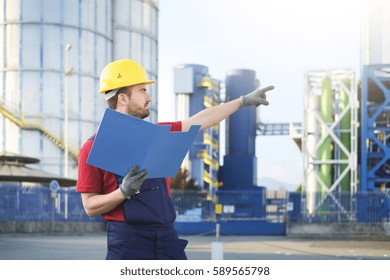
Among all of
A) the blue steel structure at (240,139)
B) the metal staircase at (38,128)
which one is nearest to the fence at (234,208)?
the metal staircase at (38,128)

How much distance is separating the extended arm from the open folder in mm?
286

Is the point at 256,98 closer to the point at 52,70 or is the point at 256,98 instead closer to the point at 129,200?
the point at 129,200

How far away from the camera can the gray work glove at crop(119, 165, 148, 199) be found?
11.7 ft

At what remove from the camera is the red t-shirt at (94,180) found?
370 centimetres

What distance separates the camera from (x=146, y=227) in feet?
12.4

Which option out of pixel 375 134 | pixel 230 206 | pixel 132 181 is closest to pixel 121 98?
pixel 132 181

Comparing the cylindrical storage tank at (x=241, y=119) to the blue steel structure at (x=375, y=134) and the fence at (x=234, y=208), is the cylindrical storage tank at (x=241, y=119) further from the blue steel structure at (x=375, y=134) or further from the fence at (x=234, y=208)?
the blue steel structure at (x=375, y=134)

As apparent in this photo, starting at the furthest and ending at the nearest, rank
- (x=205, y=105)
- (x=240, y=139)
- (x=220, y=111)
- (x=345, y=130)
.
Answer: (x=240, y=139) < (x=205, y=105) < (x=345, y=130) < (x=220, y=111)

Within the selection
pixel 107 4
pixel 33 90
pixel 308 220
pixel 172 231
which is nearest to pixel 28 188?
pixel 308 220

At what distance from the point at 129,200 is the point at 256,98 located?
3.11 feet

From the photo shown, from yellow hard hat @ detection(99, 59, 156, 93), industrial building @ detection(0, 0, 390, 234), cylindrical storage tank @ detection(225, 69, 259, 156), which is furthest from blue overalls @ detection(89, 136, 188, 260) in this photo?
cylindrical storage tank @ detection(225, 69, 259, 156)

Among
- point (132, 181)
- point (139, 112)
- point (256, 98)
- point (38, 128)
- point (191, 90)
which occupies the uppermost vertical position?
point (191, 90)
